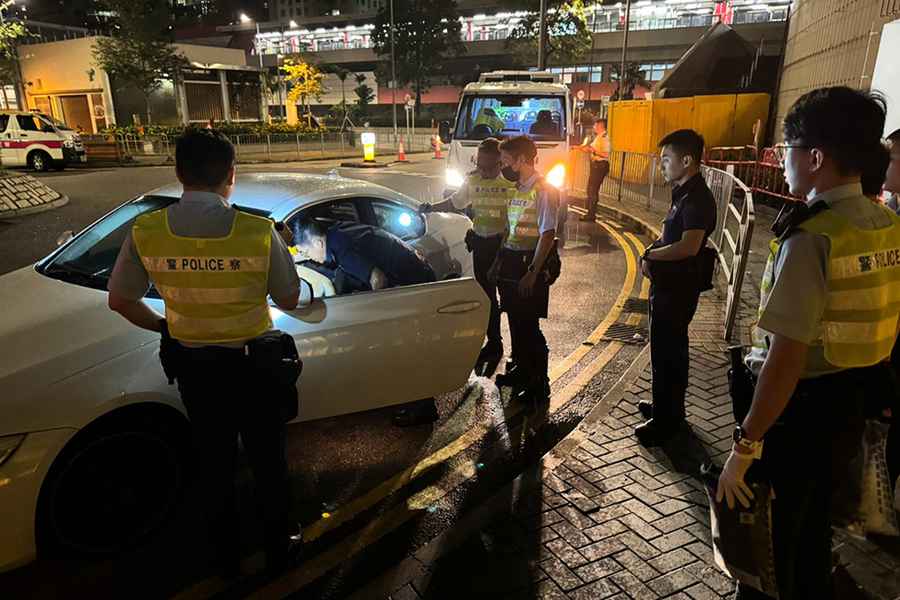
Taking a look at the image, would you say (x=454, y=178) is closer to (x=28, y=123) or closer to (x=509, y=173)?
(x=509, y=173)

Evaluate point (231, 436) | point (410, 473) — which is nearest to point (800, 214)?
point (231, 436)

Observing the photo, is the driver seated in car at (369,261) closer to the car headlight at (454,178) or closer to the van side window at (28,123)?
the car headlight at (454,178)

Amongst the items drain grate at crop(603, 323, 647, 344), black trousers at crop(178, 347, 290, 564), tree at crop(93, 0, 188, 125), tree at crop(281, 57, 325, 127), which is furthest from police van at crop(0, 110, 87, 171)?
tree at crop(281, 57, 325, 127)

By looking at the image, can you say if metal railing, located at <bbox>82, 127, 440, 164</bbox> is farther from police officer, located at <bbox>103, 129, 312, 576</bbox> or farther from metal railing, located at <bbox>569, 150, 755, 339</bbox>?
police officer, located at <bbox>103, 129, 312, 576</bbox>

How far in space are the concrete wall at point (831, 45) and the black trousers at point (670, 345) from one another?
466 centimetres

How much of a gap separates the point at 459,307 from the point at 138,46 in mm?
31135

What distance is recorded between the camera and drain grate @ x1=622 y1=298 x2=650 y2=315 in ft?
21.3

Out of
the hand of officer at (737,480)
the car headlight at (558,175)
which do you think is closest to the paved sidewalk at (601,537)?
the hand of officer at (737,480)

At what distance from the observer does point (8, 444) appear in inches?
94.7

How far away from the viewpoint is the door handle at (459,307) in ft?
11.7

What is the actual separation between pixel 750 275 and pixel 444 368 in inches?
215

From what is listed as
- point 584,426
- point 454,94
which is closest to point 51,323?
point 584,426

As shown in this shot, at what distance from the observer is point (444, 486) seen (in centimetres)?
343

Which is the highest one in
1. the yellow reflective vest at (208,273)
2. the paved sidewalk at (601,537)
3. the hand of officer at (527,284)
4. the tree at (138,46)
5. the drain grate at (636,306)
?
the tree at (138,46)
